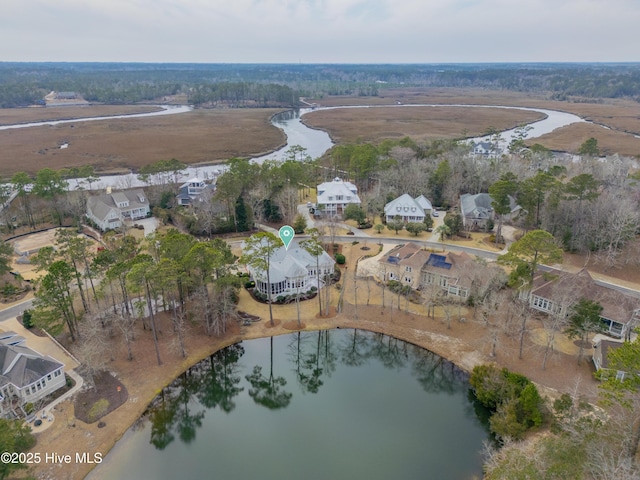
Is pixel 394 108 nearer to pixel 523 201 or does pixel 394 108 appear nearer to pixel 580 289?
pixel 523 201

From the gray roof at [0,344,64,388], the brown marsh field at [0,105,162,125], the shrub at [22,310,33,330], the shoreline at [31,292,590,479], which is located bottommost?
the shoreline at [31,292,590,479]

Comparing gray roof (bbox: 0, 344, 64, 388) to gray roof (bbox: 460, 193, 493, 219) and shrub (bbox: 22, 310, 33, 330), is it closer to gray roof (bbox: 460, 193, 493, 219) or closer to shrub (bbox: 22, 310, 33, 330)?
shrub (bbox: 22, 310, 33, 330)

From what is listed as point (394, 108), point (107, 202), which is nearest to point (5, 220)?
point (107, 202)

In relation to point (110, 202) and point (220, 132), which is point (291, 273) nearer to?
point (110, 202)

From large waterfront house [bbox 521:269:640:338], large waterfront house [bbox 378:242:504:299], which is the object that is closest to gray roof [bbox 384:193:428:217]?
large waterfront house [bbox 378:242:504:299]

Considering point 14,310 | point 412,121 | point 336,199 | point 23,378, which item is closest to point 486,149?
point 336,199

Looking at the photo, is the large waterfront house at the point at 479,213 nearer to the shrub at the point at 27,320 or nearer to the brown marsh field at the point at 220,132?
the shrub at the point at 27,320
